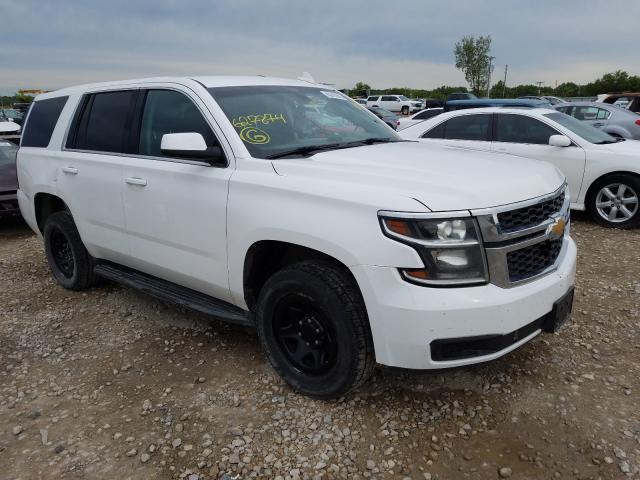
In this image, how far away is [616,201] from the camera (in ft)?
21.5

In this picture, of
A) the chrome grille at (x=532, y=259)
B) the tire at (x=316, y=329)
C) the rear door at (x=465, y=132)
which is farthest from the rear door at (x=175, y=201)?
the rear door at (x=465, y=132)

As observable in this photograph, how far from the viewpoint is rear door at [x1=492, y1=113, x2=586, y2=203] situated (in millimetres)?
6730

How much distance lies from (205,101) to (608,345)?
3096mm

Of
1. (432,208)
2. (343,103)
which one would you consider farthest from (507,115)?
(432,208)

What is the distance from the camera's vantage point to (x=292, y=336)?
297 cm

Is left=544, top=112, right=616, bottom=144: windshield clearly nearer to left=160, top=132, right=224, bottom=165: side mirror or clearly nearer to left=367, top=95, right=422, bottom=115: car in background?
left=160, top=132, right=224, bottom=165: side mirror

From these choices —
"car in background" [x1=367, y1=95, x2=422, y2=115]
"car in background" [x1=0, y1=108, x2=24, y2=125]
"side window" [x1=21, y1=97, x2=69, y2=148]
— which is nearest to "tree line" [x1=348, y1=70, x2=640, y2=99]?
"car in background" [x1=367, y1=95, x2=422, y2=115]

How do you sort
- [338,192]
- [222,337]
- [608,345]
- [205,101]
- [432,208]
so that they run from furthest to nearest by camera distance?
[222,337] → [608,345] → [205,101] → [338,192] → [432,208]

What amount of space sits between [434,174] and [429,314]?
0.73 m

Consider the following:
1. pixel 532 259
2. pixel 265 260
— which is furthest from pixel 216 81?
pixel 532 259

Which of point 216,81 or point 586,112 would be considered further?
point 586,112

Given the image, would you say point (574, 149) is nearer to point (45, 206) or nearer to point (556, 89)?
point (45, 206)

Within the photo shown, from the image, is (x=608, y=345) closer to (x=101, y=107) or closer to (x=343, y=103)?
(x=343, y=103)

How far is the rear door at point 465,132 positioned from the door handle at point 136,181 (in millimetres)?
4679
